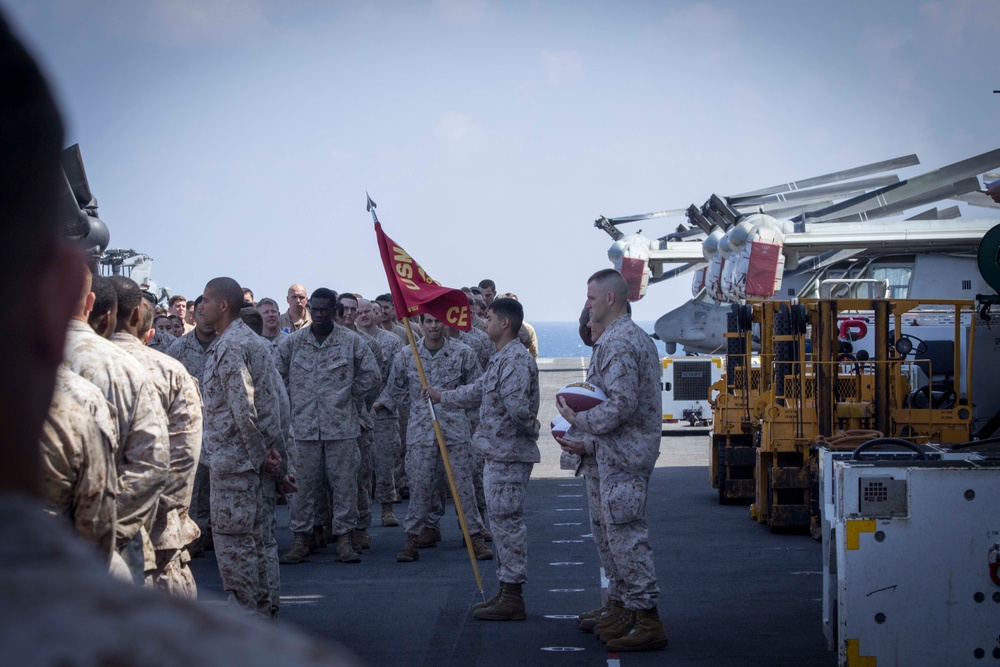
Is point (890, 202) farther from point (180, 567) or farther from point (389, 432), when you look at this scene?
point (180, 567)

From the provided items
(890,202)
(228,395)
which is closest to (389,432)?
(228,395)

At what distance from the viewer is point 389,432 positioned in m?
12.4

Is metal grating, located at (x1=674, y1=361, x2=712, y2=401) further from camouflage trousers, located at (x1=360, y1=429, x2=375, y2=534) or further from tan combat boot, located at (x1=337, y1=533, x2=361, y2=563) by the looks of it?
tan combat boot, located at (x1=337, y1=533, x2=361, y2=563)

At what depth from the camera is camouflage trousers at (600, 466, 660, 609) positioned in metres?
6.58

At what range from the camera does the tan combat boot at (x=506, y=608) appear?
24.9 feet

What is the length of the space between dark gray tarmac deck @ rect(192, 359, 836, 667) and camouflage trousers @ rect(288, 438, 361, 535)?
372 millimetres

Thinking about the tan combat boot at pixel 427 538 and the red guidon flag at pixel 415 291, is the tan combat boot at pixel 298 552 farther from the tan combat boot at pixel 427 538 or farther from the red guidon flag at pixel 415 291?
the red guidon flag at pixel 415 291

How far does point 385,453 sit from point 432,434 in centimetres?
228

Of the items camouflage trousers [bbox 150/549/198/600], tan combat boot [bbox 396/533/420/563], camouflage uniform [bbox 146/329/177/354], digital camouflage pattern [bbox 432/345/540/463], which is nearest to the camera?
camouflage trousers [bbox 150/549/198/600]

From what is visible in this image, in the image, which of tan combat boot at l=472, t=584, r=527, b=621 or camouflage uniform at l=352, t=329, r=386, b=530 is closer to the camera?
tan combat boot at l=472, t=584, r=527, b=621

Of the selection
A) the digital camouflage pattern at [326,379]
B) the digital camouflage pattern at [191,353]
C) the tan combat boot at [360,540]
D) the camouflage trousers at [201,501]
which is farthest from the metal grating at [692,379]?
the digital camouflage pattern at [191,353]

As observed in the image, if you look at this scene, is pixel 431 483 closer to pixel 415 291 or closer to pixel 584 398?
pixel 415 291

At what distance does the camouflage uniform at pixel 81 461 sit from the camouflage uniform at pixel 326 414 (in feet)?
21.6

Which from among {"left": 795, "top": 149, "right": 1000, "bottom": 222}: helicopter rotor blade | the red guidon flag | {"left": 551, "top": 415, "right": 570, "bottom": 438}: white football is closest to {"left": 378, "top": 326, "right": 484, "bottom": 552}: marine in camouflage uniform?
the red guidon flag
